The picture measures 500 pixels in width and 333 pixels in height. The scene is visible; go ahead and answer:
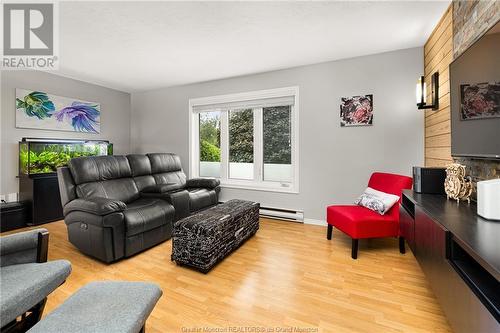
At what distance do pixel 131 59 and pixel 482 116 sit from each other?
150 inches

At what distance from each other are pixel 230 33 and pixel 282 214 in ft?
8.52

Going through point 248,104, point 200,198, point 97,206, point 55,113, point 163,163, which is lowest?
point 200,198

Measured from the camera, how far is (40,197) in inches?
134

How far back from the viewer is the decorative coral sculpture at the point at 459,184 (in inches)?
69.6

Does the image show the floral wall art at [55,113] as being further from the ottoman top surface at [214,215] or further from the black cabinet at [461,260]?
the black cabinet at [461,260]

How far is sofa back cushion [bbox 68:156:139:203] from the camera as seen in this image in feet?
8.73

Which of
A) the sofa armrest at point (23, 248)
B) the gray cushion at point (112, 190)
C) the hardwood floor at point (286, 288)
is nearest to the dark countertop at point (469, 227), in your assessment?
the hardwood floor at point (286, 288)

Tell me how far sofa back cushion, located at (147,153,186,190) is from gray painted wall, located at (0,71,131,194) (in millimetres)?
1672

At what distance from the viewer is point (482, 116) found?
4.99 ft

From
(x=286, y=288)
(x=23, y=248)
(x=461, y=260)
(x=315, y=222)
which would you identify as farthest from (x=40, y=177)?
(x=461, y=260)

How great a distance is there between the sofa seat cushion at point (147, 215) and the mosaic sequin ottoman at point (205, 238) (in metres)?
0.46

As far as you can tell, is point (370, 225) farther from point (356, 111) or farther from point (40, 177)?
point (40, 177)

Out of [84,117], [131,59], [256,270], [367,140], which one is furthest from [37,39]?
[367,140]

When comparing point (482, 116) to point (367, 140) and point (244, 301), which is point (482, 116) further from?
point (244, 301)
